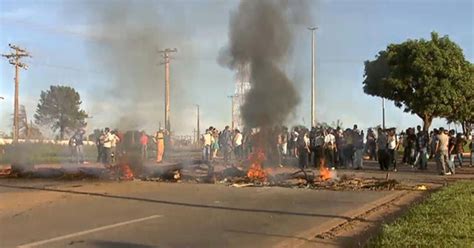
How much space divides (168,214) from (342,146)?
1297 cm

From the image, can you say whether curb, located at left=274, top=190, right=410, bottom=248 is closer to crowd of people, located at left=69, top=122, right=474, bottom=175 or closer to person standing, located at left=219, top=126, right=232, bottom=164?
crowd of people, located at left=69, top=122, right=474, bottom=175

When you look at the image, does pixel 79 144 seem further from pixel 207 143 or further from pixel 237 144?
pixel 237 144

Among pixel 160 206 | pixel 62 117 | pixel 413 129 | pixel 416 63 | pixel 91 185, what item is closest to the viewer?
pixel 160 206

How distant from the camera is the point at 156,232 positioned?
7492 mm

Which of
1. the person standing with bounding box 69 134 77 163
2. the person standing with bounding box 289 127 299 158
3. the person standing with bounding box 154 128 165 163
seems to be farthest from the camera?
the person standing with bounding box 69 134 77 163

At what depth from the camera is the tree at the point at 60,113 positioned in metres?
24.7

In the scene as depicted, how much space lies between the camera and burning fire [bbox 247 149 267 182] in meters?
15.1

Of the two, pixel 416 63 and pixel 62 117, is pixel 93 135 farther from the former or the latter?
pixel 416 63

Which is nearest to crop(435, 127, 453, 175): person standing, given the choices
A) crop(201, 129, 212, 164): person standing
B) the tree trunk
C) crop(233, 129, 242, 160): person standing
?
crop(233, 129, 242, 160): person standing

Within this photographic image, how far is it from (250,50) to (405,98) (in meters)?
18.9

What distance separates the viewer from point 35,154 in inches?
861

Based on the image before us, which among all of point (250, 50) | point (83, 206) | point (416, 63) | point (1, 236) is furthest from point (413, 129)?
point (1, 236)

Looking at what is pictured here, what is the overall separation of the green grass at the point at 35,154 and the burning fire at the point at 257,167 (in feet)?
27.4

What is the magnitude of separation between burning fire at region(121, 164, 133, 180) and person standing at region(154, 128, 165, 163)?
13.4ft
